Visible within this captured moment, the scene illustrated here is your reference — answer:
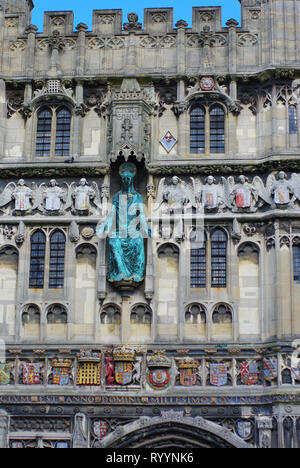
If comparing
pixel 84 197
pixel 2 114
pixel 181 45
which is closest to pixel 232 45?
pixel 181 45

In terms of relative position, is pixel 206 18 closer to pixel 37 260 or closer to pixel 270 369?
pixel 37 260

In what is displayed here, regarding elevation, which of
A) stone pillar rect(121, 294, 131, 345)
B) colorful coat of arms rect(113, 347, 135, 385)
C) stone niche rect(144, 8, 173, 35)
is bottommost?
colorful coat of arms rect(113, 347, 135, 385)

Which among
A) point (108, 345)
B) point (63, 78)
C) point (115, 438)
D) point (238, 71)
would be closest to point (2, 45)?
point (63, 78)

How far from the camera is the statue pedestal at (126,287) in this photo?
89.6 ft

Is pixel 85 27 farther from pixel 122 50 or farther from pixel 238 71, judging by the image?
pixel 238 71

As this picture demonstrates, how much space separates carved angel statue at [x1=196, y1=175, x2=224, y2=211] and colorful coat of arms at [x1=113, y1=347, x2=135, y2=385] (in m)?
4.51

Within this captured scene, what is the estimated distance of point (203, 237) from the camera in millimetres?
27953

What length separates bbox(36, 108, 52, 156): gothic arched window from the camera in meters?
29.3

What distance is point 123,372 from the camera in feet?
88.0

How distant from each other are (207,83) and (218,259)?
5115 millimetres

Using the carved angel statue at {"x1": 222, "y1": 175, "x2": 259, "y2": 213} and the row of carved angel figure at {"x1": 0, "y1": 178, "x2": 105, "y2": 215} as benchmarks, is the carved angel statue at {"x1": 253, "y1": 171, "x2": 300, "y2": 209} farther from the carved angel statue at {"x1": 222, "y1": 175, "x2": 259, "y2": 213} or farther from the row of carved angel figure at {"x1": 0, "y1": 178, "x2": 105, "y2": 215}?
the row of carved angel figure at {"x1": 0, "y1": 178, "x2": 105, "y2": 215}

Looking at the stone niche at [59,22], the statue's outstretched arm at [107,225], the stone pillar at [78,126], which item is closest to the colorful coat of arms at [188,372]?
the statue's outstretched arm at [107,225]

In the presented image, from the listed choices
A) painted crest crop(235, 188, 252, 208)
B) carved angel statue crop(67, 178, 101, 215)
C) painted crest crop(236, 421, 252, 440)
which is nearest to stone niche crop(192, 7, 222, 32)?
painted crest crop(235, 188, 252, 208)

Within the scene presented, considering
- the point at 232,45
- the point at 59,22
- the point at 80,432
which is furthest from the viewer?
the point at 59,22
